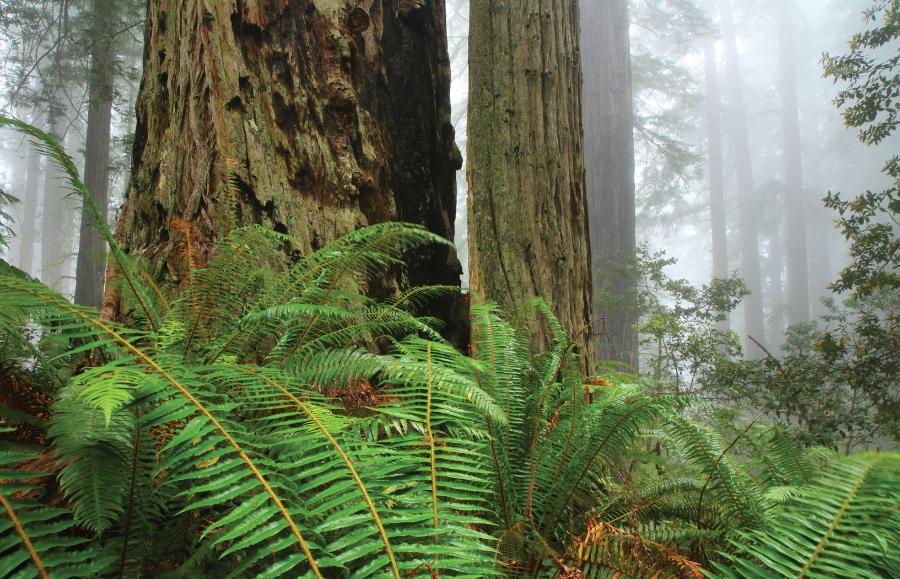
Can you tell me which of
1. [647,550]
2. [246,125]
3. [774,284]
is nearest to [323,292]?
[246,125]

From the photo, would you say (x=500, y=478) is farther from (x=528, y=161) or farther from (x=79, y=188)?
(x=528, y=161)

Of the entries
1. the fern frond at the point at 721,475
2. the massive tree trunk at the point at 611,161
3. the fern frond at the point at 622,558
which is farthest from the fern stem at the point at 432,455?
the massive tree trunk at the point at 611,161

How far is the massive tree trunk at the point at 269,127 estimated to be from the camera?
188cm

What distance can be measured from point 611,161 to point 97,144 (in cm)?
972

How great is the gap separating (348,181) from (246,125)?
1.48 ft

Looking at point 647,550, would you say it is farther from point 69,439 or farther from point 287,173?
point 287,173

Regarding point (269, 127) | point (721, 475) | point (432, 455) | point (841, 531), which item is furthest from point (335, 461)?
point (269, 127)

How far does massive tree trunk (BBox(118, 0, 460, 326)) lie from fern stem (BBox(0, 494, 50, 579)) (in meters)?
1.09

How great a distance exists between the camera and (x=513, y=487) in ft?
4.54

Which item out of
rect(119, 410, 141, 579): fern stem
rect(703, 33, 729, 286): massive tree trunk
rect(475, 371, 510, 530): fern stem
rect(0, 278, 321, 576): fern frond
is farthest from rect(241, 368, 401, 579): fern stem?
rect(703, 33, 729, 286): massive tree trunk

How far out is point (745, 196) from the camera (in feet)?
99.2

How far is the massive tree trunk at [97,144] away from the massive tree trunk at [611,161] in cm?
736

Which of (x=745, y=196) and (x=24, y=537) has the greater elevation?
(x=745, y=196)

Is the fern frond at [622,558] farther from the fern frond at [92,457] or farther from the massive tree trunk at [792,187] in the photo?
the massive tree trunk at [792,187]
